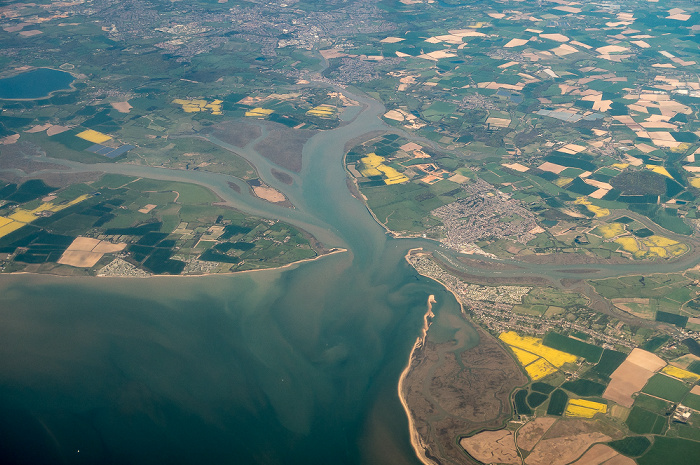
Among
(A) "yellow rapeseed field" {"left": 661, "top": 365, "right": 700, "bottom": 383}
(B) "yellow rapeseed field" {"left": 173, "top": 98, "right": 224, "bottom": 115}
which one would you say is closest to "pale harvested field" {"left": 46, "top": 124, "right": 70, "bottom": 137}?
(B) "yellow rapeseed field" {"left": 173, "top": 98, "right": 224, "bottom": 115}

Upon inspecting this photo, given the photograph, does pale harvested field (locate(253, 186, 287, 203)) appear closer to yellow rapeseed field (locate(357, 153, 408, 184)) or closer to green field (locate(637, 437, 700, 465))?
yellow rapeseed field (locate(357, 153, 408, 184))

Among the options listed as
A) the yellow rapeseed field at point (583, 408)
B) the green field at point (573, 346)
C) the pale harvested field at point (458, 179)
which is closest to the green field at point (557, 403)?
the yellow rapeseed field at point (583, 408)

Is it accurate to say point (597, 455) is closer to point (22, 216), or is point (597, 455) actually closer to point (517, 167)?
point (517, 167)

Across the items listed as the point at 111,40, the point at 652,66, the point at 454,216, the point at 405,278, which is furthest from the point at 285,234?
the point at 652,66

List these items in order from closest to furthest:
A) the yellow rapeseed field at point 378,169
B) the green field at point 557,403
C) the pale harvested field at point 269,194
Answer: the green field at point 557,403 → the pale harvested field at point 269,194 → the yellow rapeseed field at point 378,169

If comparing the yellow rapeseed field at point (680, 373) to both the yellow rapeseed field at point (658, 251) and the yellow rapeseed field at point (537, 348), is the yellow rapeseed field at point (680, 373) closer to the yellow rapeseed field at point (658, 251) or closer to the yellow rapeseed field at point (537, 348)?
the yellow rapeseed field at point (537, 348)

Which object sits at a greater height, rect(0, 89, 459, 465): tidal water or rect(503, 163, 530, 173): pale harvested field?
rect(503, 163, 530, 173): pale harvested field
